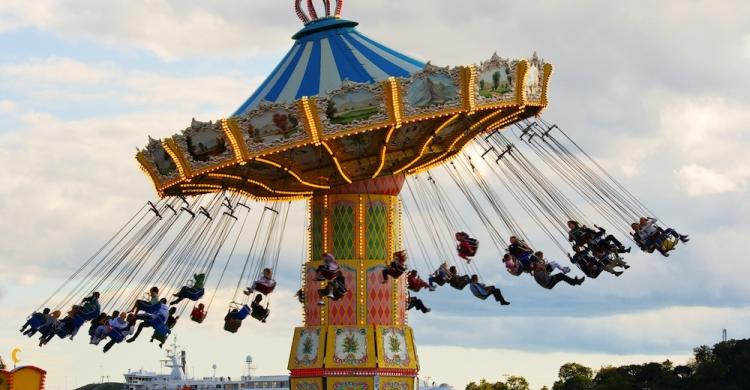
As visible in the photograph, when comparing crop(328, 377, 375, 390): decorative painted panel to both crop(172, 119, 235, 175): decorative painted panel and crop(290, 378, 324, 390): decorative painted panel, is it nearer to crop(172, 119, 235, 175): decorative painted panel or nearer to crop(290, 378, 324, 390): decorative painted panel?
crop(290, 378, 324, 390): decorative painted panel

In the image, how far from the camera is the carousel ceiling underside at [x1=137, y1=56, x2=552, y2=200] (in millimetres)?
31141

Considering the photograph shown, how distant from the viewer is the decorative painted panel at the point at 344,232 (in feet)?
113

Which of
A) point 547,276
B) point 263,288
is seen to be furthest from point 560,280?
point 263,288

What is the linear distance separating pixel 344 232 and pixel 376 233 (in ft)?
2.40

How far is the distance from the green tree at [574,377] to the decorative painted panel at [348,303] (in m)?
48.8

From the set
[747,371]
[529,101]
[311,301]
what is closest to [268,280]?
[311,301]

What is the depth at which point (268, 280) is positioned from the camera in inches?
1318

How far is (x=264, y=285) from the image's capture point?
33344 mm

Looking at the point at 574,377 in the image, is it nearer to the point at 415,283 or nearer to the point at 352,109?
the point at 415,283

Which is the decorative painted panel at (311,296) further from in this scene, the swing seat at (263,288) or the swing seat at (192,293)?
the swing seat at (192,293)

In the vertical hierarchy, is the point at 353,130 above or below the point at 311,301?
above

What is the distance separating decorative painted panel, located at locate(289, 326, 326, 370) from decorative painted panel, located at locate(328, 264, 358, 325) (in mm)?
434

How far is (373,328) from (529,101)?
6163 mm

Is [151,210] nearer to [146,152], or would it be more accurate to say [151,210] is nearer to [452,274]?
[146,152]
